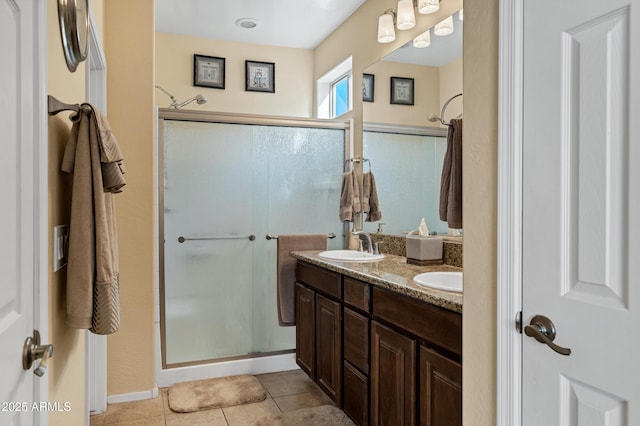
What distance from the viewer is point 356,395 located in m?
2.25

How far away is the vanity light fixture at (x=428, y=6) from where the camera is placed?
252 cm

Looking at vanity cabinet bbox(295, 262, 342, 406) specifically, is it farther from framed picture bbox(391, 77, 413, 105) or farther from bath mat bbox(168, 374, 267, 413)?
framed picture bbox(391, 77, 413, 105)

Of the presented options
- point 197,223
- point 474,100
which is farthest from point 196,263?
point 474,100

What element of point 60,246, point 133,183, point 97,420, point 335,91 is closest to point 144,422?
point 97,420

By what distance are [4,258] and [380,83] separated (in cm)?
262

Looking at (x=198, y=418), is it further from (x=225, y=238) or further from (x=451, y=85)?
(x=451, y=85)

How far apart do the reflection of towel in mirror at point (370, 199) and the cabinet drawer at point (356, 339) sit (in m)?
0.92

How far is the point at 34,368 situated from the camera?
1.03 metres

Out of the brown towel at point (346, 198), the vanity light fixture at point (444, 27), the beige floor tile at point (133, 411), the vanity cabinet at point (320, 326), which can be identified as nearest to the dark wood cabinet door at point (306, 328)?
the vanity cabinet at point (320, 326)

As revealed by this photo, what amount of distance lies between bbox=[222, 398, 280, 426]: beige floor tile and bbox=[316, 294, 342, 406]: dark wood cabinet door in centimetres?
33

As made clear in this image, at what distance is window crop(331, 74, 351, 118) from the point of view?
388 centimetres

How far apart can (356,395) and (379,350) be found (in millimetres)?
365
